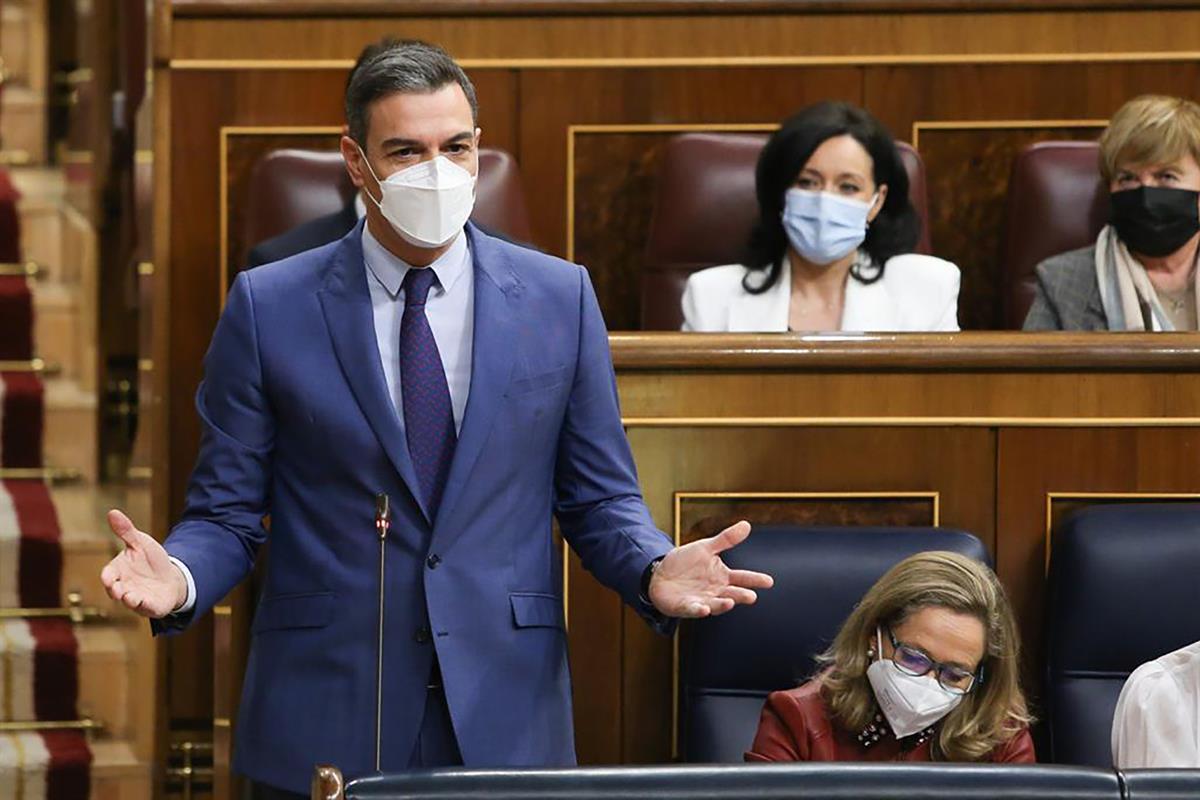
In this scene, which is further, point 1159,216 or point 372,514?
point 1159,216

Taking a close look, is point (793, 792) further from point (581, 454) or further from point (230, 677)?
point (230, 677)

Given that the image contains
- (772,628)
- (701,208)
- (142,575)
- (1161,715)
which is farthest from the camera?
(701,208)

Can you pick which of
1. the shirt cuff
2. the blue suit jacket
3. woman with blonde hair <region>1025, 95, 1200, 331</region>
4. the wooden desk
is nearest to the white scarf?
woman with blonde hair <region>1025, 95, 1200, 331</region>

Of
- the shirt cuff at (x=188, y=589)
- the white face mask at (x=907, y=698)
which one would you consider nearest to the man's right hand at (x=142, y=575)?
the shirt cuff at (x=188, y=589)

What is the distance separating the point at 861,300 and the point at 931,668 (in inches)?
17.3

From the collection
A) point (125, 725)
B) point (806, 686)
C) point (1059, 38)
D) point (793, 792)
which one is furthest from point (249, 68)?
point (793, 792)

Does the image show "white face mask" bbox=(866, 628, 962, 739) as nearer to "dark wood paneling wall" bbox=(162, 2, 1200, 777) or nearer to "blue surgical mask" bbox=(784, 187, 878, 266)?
"blue surgical mask" bbox=(784, 187, 878, 266)

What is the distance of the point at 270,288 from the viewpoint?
0.85 m

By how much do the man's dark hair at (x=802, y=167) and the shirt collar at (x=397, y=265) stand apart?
548 millimetres

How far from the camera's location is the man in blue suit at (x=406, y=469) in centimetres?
82

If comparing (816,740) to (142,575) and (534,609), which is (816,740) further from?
(142,575)

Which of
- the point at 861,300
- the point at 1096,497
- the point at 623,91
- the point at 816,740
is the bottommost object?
the point at 816,740

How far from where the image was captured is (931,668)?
974 mm

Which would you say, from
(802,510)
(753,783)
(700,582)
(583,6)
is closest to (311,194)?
(583,6)
